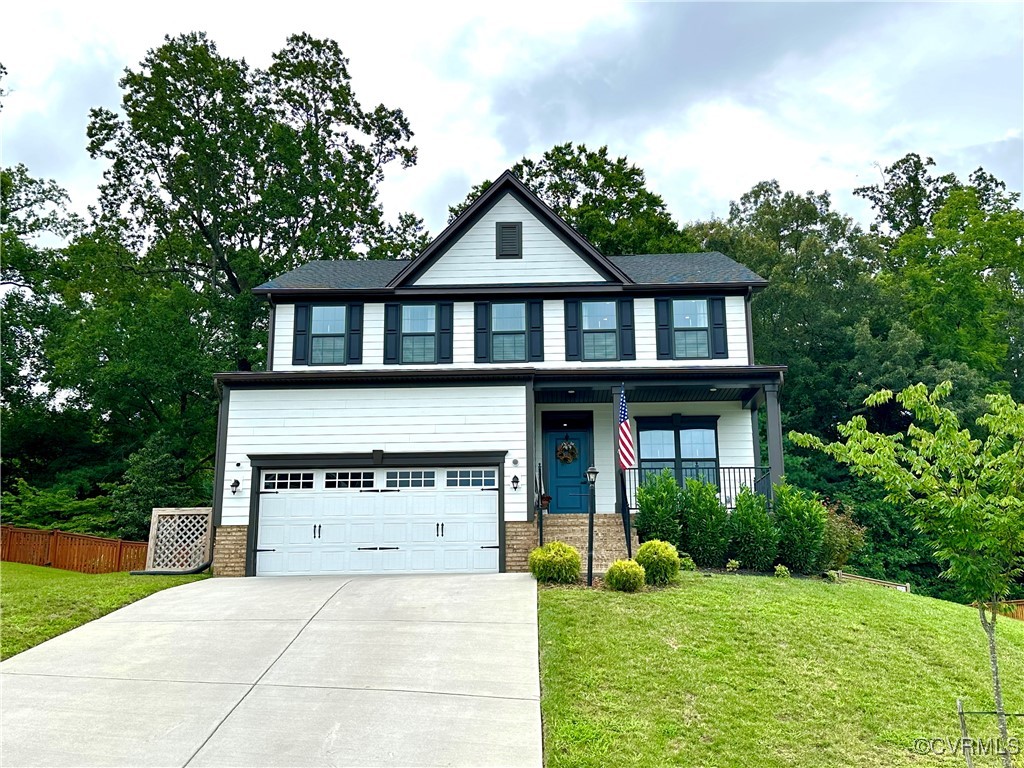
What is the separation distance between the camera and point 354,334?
712 inches

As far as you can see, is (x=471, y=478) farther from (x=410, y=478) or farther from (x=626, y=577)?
(x=626, y=577)

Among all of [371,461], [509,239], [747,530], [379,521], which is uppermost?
[509,239]

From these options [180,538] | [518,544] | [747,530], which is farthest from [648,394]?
[180,538]

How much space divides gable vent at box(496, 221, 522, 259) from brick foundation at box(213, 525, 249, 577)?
28.4 ft

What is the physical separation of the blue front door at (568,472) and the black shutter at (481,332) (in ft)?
8.86

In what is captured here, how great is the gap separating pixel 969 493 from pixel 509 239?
13.0 metres

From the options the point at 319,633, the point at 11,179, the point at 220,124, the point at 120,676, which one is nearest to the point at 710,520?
the point at 319,633

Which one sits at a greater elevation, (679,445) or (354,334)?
(354,334)

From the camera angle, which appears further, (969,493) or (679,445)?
(679,445)

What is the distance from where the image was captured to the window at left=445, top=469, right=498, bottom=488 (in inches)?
603

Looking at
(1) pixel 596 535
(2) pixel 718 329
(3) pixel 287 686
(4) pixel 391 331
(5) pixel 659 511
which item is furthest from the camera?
(4) pixel 391 331

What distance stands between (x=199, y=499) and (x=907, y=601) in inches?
764

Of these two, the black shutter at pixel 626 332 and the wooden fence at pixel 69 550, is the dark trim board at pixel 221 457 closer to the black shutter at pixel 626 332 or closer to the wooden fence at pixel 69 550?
the wooden fence at pixel 69 550

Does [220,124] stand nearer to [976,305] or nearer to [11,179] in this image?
[11,179]
